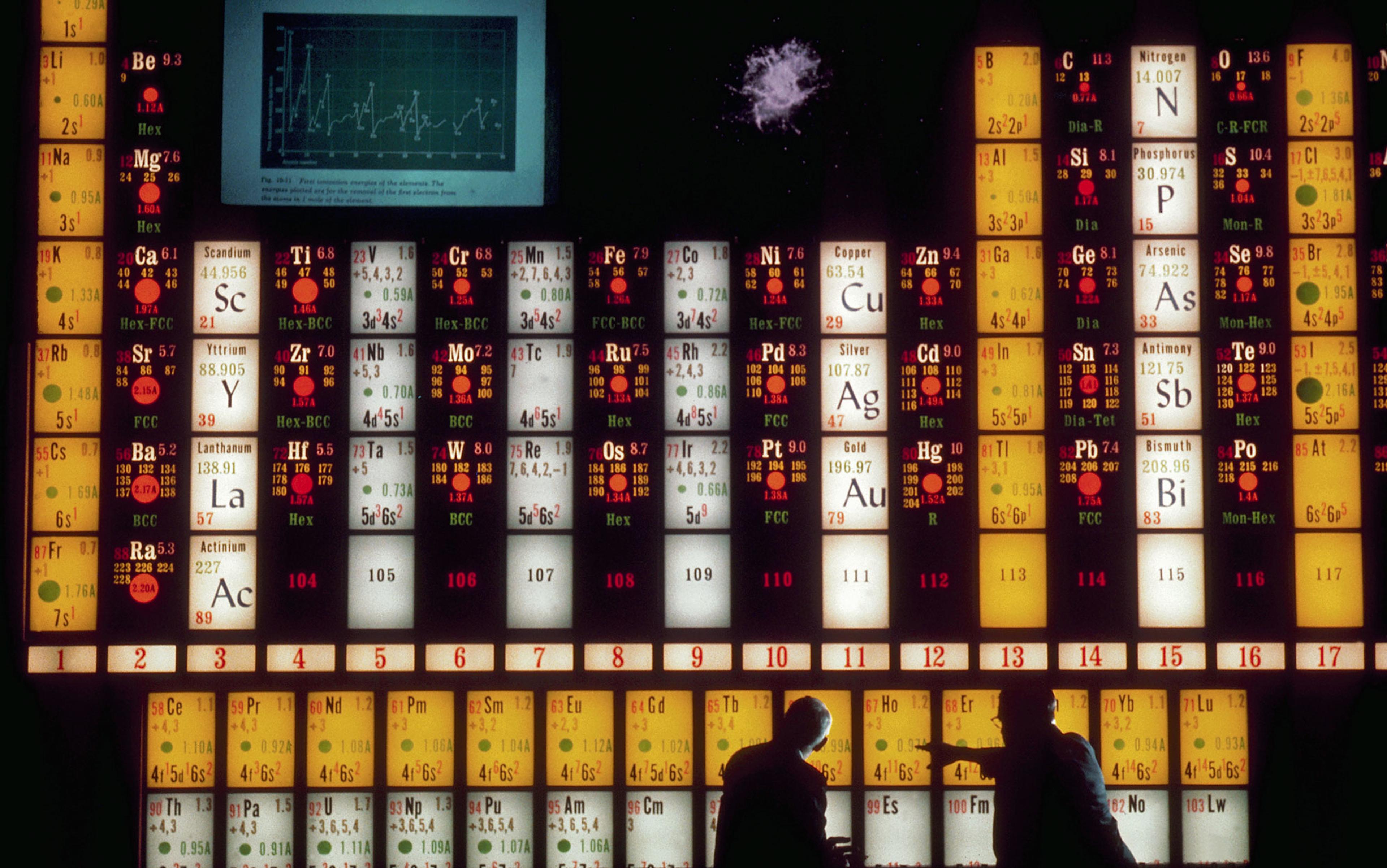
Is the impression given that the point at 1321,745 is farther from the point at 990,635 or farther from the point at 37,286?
A: the point at 37,286

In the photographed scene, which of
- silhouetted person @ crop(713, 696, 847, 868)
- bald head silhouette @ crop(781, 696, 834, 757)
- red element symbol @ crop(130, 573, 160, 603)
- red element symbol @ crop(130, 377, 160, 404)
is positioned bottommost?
silhouetted person @ crop(713, 696, 847, 868)

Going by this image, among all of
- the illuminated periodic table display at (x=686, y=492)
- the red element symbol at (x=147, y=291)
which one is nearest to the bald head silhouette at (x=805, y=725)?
the illuminated periodic table display at (x=686, y=492)

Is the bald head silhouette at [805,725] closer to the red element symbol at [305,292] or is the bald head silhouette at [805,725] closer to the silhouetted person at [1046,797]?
the silhouetted person at [1046,797]

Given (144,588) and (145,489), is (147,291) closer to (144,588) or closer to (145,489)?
(145,489)

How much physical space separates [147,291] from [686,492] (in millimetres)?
2313

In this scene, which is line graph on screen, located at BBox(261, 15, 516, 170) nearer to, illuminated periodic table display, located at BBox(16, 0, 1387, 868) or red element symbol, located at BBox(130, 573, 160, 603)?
illuminated periodic table display, located at BBox(16, 0, 1387, 868)

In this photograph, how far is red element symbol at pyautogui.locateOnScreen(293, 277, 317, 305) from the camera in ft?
14.0

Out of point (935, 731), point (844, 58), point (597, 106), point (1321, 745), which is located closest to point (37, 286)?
point (597, 106)

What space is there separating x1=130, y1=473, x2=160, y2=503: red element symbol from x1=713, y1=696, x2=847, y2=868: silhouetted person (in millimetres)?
2489

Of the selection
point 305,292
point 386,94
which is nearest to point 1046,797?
point 305,292

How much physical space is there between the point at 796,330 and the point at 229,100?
98.5 inches

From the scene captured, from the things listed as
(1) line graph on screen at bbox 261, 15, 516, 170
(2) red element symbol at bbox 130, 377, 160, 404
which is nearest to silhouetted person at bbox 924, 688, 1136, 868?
(1) line graph on screen at bbox 261, 15, 516, 170

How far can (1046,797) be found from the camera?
3715 mm

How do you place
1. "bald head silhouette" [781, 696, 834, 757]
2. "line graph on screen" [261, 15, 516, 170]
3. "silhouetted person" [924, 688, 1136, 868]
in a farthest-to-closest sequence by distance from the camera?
"line graph on screen" [261, 15, 516, 170]
"bald head silhouette" [781, 696, 834, 757]
"silhouetted person" [924, 688, 1136, 868]
